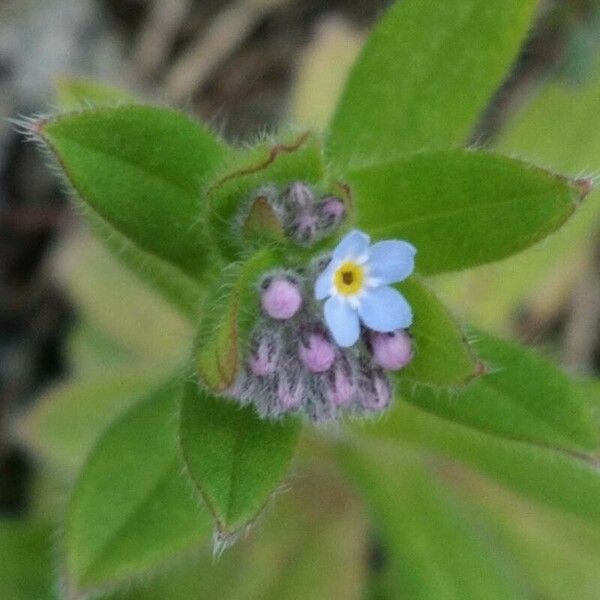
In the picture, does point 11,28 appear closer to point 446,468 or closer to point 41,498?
point 41,498

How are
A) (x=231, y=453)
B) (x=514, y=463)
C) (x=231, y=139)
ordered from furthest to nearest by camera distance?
1. (x=231, y=139)
2. (x=514, y=463)
3. (x=231, y=453)

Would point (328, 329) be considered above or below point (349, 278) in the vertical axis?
below

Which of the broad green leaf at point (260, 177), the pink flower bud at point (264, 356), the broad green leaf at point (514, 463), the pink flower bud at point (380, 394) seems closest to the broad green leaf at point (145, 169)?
the broad green leaf at point (260, 177)

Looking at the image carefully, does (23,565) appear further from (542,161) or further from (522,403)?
(542,161)

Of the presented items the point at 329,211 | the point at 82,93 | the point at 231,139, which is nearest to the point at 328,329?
the point at 329,211

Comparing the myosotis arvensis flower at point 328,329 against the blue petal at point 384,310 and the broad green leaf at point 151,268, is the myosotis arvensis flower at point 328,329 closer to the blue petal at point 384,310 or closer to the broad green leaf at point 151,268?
the blue petal at point 384,310

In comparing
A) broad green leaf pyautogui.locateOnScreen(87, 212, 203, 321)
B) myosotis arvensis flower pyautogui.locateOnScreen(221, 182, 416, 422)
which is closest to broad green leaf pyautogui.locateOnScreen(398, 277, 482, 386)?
myosotis arvensis flower pyautogui.locateOnScreen(221, 182, 416, 422)
